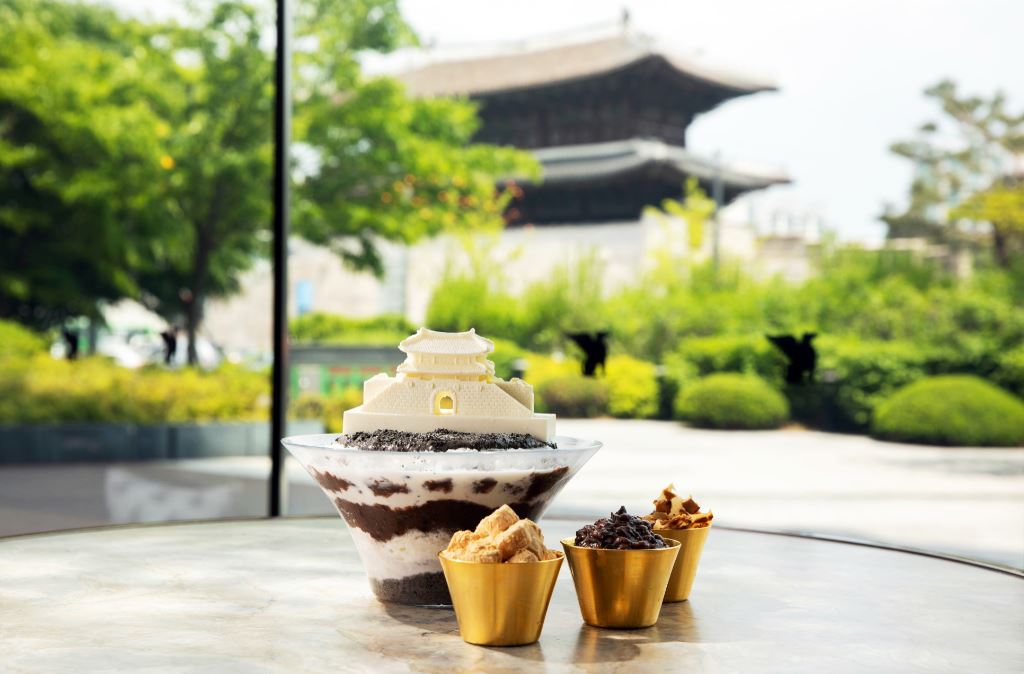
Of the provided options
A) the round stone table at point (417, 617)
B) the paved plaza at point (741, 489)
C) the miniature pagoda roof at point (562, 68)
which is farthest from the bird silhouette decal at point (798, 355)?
the miniature pagoda roof at point (562, 68)

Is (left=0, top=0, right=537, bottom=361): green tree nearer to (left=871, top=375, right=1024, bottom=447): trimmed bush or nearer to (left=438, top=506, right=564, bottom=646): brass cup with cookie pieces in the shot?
(left=871, top=375, right=1024, bottom=447): trimmed bush

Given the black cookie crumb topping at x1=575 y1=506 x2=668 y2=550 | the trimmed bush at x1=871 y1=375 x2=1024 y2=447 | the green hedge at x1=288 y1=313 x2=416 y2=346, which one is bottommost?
the trimmed bush at x1=871 y1=375 x2=1024 y2=447

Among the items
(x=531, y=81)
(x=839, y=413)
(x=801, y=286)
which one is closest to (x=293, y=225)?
(x=839, y=413)

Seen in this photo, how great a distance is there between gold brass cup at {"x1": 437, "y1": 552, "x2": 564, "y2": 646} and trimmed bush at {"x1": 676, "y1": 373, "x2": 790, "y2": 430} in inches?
486

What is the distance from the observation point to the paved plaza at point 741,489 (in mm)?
6754

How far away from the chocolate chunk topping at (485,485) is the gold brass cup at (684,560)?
24 cm

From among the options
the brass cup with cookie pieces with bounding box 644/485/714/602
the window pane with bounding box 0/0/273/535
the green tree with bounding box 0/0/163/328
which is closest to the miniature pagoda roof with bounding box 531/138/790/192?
the window pane with bounding box 0/0/273/535

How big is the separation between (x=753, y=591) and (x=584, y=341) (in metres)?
1.75

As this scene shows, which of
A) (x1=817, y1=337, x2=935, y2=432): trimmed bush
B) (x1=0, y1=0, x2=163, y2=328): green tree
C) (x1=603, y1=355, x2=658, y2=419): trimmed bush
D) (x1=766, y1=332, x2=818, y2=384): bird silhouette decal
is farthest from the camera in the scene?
(x1=603, y1=355, x2=658, y2=419): trimmed bush

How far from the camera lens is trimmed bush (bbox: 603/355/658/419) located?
14.8 meters

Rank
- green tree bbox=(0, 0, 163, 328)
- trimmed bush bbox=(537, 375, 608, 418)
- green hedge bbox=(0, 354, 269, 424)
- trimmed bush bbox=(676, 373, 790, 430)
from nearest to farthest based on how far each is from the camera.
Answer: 1. green hedge bbox=(0, 354, 269, 424)
2. green tree bbox=(0, 0, 163, 328)
3. trimmed bush bbox=(676, 373, 790, 430)
4. trimmed bush bbox=(537, 375, 608, 418)

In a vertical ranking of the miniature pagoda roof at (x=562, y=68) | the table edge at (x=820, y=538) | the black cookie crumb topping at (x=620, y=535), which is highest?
the miniature pagoda roof at (x=562, y=68)

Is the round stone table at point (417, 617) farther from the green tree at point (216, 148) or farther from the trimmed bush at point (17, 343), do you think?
the green tree at point (216, 148)

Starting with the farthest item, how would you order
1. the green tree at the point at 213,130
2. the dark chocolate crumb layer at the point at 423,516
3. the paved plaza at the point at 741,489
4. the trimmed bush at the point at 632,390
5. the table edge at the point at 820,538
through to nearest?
the trimmed bush at the point at 632,390
the green tree at the point at 213,130
the paved plaza at the point at 741,489
the table edge at the point at 820,538
the dark chocolate crumb layer at the point at 423,516
